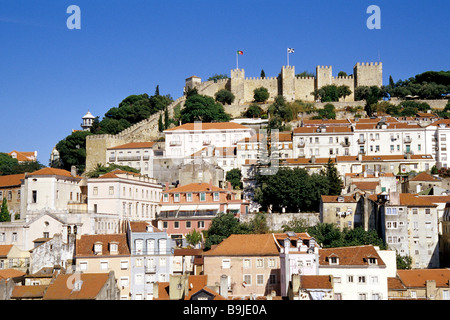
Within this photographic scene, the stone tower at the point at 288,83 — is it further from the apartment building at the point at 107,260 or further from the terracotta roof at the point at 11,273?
the terracotta roof at the point at 11,273

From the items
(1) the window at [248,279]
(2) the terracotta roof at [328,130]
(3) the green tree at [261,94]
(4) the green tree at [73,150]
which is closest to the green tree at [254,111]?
(3) the green tree at [261,94]

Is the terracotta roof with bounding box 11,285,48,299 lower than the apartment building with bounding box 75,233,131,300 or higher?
lower

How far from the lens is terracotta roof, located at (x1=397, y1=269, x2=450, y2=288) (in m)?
34.0

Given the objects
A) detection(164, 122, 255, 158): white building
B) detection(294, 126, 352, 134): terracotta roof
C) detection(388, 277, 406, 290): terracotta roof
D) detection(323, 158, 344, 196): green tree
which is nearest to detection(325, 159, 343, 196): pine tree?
detection(323, 158, 344, 196): green tree

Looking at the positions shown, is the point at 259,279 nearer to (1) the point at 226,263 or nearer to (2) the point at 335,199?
(1) the point at 226,263

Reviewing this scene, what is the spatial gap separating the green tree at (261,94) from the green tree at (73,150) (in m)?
28.0

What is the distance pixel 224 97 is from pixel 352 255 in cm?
6204

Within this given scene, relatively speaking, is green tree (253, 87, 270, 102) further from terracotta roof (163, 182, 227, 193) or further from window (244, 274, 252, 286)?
window (244, 274, 252, 286)

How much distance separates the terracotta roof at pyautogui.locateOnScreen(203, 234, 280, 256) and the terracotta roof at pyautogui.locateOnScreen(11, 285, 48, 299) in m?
9.80

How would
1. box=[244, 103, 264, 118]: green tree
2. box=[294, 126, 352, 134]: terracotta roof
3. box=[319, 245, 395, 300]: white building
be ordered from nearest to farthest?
box=[319, 245, 395, 300]: white building
box=[294, 126, 352, 134]: terracotta roof
box=[244, 103, 264, 118]: green tree

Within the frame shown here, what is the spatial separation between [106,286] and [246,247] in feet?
32.6

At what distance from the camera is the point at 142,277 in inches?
1439

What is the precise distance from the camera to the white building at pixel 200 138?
7244 cm
